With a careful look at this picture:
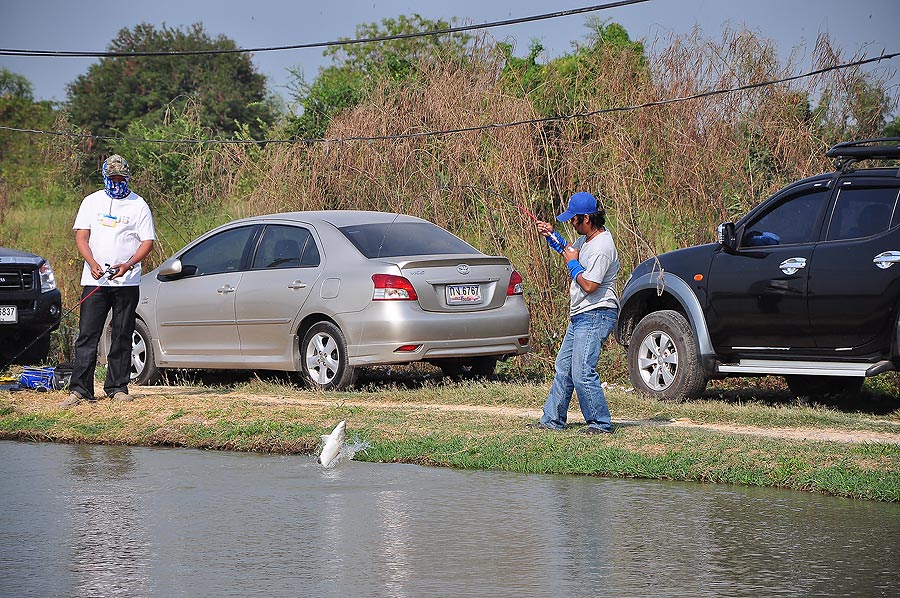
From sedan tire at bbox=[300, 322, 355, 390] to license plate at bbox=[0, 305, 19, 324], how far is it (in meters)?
4.71

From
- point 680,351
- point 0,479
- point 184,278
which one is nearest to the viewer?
point 0,479

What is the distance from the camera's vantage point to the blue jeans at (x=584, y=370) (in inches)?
365

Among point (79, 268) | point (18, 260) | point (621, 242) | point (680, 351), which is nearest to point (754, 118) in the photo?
point (621, 242)

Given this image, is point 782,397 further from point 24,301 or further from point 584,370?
point 24,301

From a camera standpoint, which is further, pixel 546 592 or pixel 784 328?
pixel 784 328

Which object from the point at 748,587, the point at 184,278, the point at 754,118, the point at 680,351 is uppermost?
the point at 754,118

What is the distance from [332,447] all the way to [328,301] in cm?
426

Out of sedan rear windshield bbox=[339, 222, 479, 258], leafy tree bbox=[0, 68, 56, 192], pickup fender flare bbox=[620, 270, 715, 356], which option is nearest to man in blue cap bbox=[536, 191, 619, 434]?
pickup fender flare bbox=[620, 270, 715, 356]

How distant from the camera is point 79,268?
765 inches

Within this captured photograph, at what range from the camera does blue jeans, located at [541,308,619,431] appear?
9281mm

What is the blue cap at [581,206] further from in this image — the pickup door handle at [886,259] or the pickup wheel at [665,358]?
Answer: the pickup wheel at [665,358]

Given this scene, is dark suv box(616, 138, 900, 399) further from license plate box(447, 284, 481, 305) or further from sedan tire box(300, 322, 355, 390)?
sedan tire box(300, 322, 355, 390)

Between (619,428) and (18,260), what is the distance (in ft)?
30.5

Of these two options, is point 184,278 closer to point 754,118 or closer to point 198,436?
point 198,436
